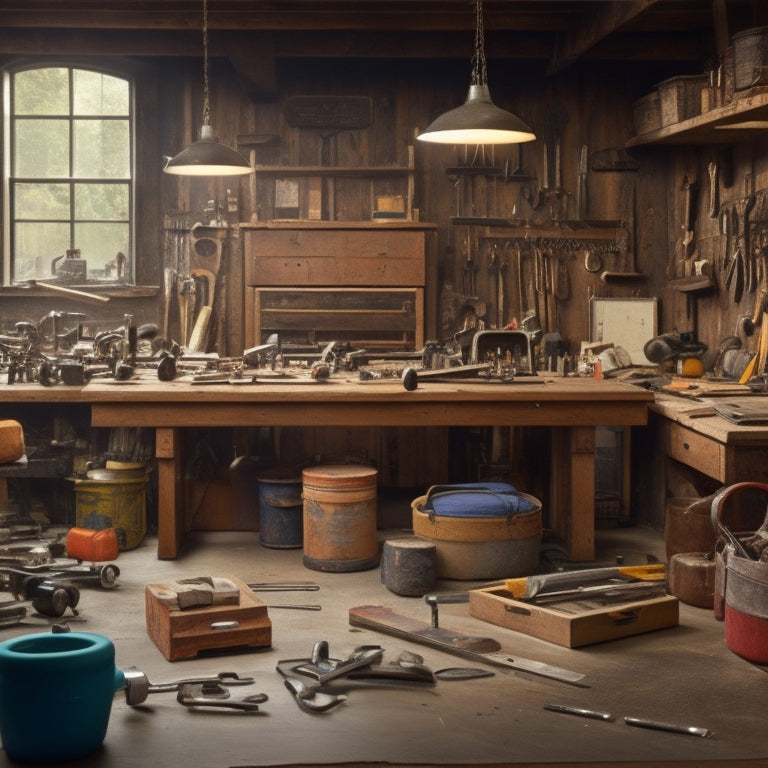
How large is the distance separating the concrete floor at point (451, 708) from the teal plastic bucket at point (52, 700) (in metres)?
0.05

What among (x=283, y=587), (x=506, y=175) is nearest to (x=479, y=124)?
(x=283, y=587)

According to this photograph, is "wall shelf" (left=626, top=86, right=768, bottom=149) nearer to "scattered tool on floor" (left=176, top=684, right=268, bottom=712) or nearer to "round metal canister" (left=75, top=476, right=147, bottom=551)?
"round metal canister" (left=75, top=476, right=147, bottom=551)

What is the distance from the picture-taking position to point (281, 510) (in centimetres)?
648

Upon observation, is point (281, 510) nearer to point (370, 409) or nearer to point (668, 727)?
point (370, 409)

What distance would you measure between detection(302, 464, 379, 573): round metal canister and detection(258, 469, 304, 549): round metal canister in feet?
1.32

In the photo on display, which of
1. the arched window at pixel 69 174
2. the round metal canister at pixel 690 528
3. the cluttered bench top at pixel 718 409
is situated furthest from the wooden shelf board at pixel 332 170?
the round metal canister at pixel 690 528

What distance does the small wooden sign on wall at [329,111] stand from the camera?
28.7ft

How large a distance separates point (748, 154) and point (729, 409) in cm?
271

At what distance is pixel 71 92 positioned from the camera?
884 cm

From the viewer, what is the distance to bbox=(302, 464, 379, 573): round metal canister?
595cm

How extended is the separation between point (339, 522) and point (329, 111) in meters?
3.99

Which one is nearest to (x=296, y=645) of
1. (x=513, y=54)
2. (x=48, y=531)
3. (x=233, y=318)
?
(x=48, y=531)

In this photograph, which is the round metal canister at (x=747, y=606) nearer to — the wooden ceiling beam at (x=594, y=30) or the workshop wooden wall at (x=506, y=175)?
the wooden ceiling beam at (x=594, y=30)

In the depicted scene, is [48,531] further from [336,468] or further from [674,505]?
[674,505]
